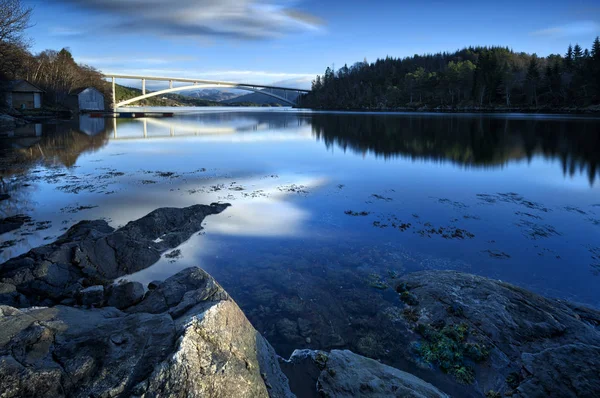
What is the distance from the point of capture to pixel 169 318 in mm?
3498

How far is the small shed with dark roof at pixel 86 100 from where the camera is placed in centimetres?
6281

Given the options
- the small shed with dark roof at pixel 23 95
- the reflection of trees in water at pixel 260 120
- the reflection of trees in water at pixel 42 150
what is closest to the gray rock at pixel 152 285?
the reflection of trees in water at pixel 42 150

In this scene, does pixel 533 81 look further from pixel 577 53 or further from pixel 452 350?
pixel 452 350

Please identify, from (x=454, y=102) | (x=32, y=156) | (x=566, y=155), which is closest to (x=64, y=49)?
(x=32, y=156)

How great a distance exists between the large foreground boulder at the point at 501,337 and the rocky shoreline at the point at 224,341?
1 cm

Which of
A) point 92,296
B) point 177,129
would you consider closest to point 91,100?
point 177,129

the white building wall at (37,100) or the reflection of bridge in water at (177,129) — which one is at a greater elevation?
the white building wall at (37,100)

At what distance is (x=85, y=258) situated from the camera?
6062 mm

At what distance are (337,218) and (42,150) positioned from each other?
18451 millimetres

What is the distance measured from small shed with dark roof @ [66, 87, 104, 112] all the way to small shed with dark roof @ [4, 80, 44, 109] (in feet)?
36.1

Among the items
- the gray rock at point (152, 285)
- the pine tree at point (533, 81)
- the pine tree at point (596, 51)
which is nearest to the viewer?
the gray rock at point (152, 285)

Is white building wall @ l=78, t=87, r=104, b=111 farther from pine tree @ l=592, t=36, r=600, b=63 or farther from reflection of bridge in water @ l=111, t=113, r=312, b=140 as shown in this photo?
pine tree @ l=592, t=36, r=600, b=63

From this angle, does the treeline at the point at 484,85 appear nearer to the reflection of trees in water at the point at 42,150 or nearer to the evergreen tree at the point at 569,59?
the evergreen tree at the point at 569,59

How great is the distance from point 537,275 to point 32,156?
819 inches
